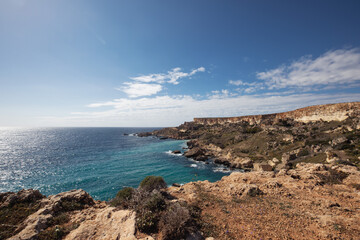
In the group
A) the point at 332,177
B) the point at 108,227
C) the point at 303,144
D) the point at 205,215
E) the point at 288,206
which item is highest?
the point at 108,227

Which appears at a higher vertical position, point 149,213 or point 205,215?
point 149,213

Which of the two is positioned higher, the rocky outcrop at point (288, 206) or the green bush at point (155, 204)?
the green bush at point (155, 204)

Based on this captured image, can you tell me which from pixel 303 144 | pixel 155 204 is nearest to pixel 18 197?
pixel 155 204

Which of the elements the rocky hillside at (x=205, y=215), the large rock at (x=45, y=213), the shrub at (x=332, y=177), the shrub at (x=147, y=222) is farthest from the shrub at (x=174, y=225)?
the shrub at (x=332, y=177)

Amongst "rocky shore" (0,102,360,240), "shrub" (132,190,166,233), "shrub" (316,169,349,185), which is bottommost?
"shrub" (316,169,349,185)

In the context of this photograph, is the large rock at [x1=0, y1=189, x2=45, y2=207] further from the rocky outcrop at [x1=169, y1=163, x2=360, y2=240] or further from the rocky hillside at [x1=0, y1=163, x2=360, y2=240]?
the rocky outcrop at [x1=169, y1=163, x2=360, y2=240]

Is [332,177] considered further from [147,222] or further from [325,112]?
[325,112]

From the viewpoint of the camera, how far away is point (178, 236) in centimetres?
539

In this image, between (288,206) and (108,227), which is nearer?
(108,227)

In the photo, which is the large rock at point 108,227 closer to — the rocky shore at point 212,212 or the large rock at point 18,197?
the rocky shore at point 212,212

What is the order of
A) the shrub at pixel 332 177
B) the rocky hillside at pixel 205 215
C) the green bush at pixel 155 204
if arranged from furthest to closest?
1. the shrub at pixel 332 177
2. the green bush at pixel 155 204
3. the rocky hillside at pixel 205 215

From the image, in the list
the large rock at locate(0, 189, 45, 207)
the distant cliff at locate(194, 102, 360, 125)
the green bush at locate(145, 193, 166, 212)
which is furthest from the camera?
the distant cliff at locate(194, 102, 360, 125)

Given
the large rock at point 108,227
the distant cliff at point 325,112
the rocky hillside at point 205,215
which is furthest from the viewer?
the distant cliff at point 325,112

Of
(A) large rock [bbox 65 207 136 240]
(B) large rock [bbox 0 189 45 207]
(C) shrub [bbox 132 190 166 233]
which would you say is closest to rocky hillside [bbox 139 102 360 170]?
(C) shrub [bbox 132 190 166 233]
